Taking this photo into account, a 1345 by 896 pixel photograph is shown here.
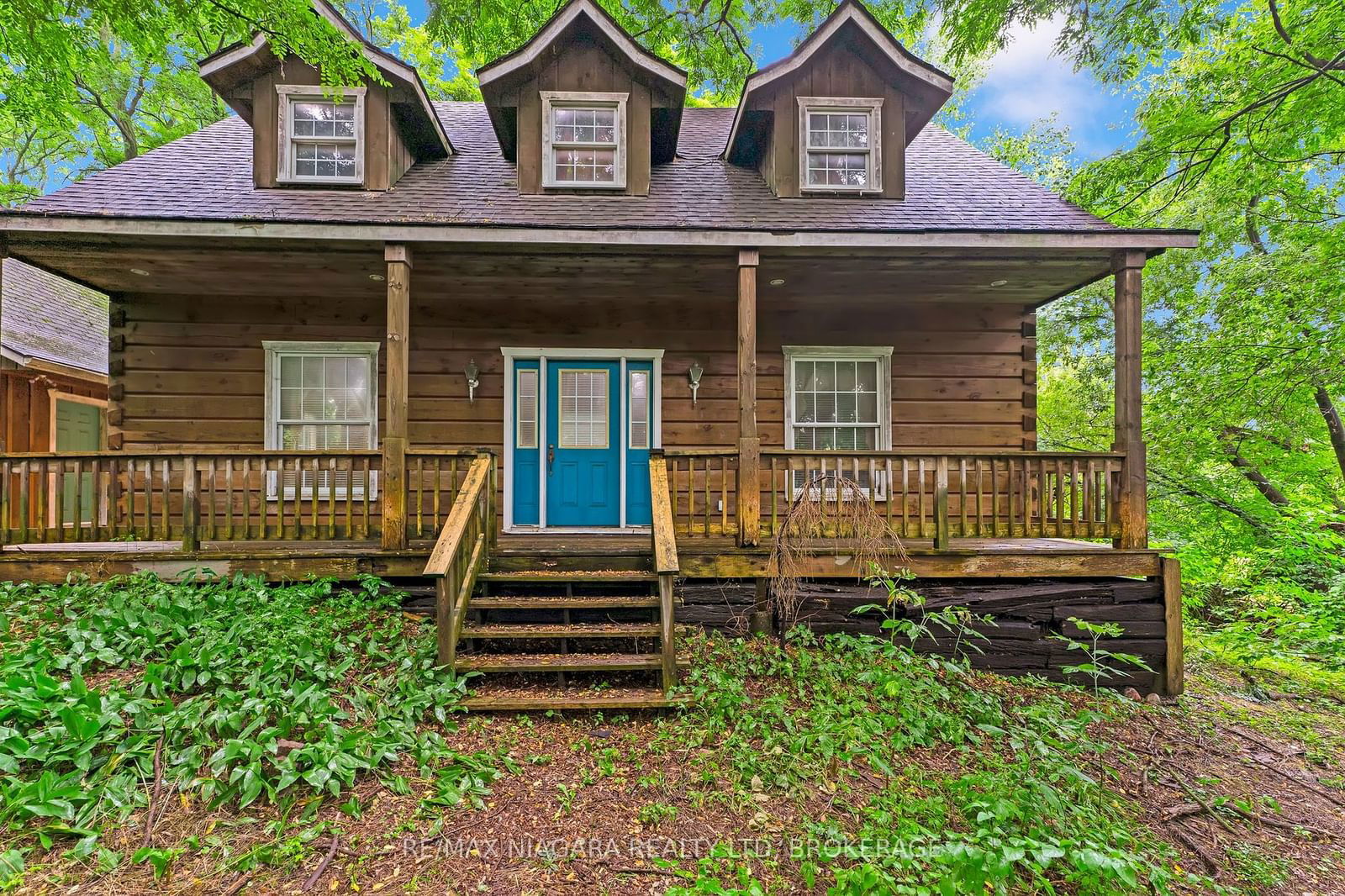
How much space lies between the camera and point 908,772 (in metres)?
3.30

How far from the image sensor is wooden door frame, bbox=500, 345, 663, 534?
266 inches

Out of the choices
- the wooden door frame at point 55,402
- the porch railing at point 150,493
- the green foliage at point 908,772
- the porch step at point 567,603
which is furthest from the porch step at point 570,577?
the wooden door frame at point 55,402

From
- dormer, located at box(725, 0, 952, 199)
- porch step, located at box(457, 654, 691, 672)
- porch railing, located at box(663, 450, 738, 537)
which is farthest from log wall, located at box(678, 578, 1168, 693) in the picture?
dormer, located at box(725, 0, 952, 199)

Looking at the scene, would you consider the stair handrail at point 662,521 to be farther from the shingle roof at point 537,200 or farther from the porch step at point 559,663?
the shingle roof at point 537,200

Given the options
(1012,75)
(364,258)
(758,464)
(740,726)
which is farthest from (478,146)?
(1012,75)

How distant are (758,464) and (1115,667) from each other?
3.63 meters

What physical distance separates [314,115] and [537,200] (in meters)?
2.71

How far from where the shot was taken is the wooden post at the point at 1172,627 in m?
4.90

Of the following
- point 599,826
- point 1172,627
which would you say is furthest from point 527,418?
point 1172,627

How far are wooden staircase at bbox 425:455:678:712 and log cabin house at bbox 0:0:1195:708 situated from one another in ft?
0.11

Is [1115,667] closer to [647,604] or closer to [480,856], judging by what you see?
[647,604]

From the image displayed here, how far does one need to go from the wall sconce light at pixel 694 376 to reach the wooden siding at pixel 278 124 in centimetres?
390

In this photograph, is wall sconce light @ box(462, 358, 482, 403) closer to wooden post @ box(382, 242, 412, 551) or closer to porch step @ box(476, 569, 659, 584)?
wooden post @ box(382, 242, 412, 551)

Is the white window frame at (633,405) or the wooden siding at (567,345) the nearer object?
the wooden siding at (567,345)
